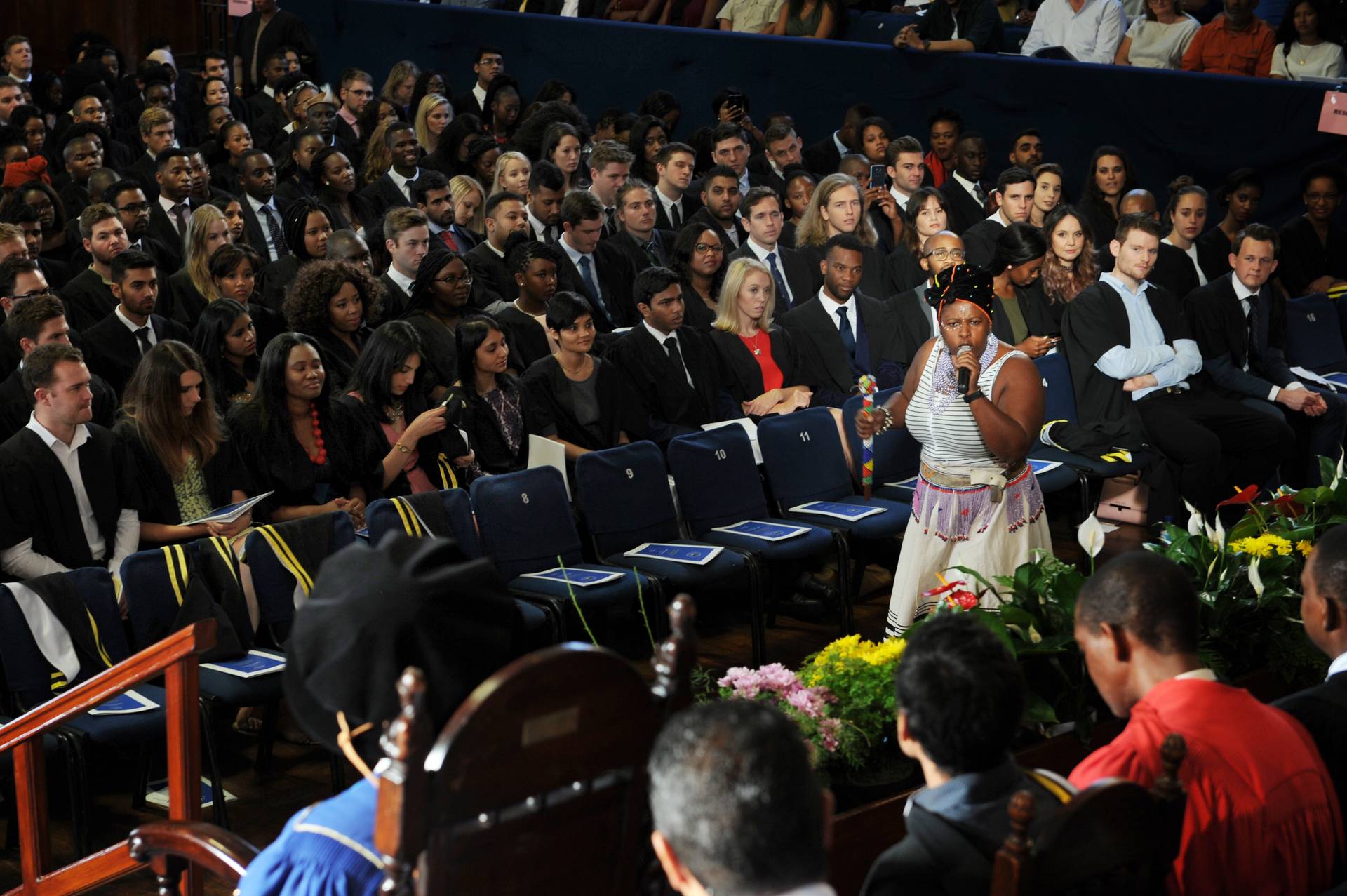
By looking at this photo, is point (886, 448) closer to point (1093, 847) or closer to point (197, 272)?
point (197, 272)

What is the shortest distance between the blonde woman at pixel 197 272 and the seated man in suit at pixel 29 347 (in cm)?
133

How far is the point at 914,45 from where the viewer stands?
11680 millimetres

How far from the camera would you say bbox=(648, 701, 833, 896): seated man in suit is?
5.63ft

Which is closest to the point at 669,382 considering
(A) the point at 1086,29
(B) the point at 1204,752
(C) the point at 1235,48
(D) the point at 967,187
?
(D) the point at 967,187

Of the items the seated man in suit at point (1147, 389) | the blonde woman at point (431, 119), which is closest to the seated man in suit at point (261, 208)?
the blonde woman at point (431, 119)

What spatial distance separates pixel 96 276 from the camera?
7.70 m

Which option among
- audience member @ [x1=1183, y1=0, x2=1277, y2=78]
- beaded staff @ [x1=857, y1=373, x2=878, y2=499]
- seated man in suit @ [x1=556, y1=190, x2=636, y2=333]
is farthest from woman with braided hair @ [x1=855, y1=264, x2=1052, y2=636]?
audience member @ [x1=1183, y1=0, x2=1277, y2=78]

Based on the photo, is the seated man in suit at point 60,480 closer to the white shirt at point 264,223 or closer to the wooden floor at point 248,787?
the wooden floor at point 248,787

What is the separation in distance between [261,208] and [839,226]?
11.9 ft

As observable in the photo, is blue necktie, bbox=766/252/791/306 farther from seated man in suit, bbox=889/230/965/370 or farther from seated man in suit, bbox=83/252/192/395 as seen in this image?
seated man in suit, bbox=83/252/192/395

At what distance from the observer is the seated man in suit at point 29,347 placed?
625cm

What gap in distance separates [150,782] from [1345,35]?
9.34 m

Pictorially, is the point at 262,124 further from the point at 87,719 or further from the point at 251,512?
the point at 87,719

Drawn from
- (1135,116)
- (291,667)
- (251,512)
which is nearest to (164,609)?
(251,512)
